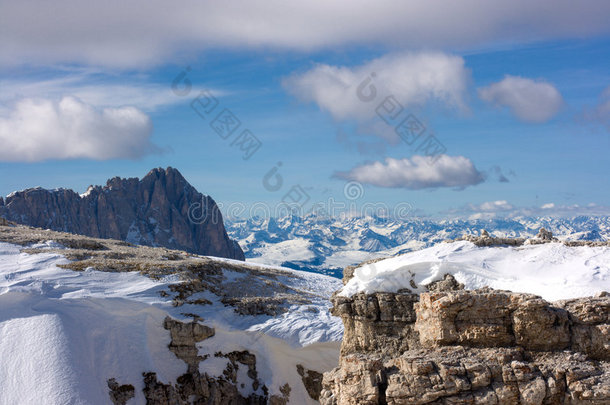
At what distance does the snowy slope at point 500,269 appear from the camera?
18.3 m

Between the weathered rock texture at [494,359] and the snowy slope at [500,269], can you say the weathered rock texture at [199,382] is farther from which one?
the weathered rock texture at [494,359]

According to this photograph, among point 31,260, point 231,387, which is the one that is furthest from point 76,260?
point 231,387

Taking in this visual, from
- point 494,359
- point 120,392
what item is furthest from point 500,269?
point 120,392

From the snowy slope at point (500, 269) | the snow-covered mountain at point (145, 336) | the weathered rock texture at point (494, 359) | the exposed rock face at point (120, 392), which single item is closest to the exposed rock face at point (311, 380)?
the snow-covered mountain at point (145, 336)

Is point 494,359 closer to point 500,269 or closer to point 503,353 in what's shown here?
point 503,353

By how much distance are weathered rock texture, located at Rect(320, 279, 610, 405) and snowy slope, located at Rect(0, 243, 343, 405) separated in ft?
56.9

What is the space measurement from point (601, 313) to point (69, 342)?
2603 cm

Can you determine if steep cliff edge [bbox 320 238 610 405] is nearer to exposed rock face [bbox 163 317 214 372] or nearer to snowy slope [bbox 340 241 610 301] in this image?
snowy slope [bbox 340 241 610 301]

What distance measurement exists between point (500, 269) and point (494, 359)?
252 inches

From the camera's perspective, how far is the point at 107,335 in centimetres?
3153

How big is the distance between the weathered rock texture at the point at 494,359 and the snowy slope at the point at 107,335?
56.9 feet

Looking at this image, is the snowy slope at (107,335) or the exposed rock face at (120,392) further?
the exposed rock face at (120,392)

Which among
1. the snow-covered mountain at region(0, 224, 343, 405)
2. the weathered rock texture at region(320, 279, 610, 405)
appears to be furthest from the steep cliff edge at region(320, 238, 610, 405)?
the snow-covered mountain at region(0, 224, 343, 405)

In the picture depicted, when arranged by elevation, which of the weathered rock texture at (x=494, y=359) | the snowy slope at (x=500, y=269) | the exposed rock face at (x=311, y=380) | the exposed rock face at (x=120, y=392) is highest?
the snowy slope at (x=500, y=269)
